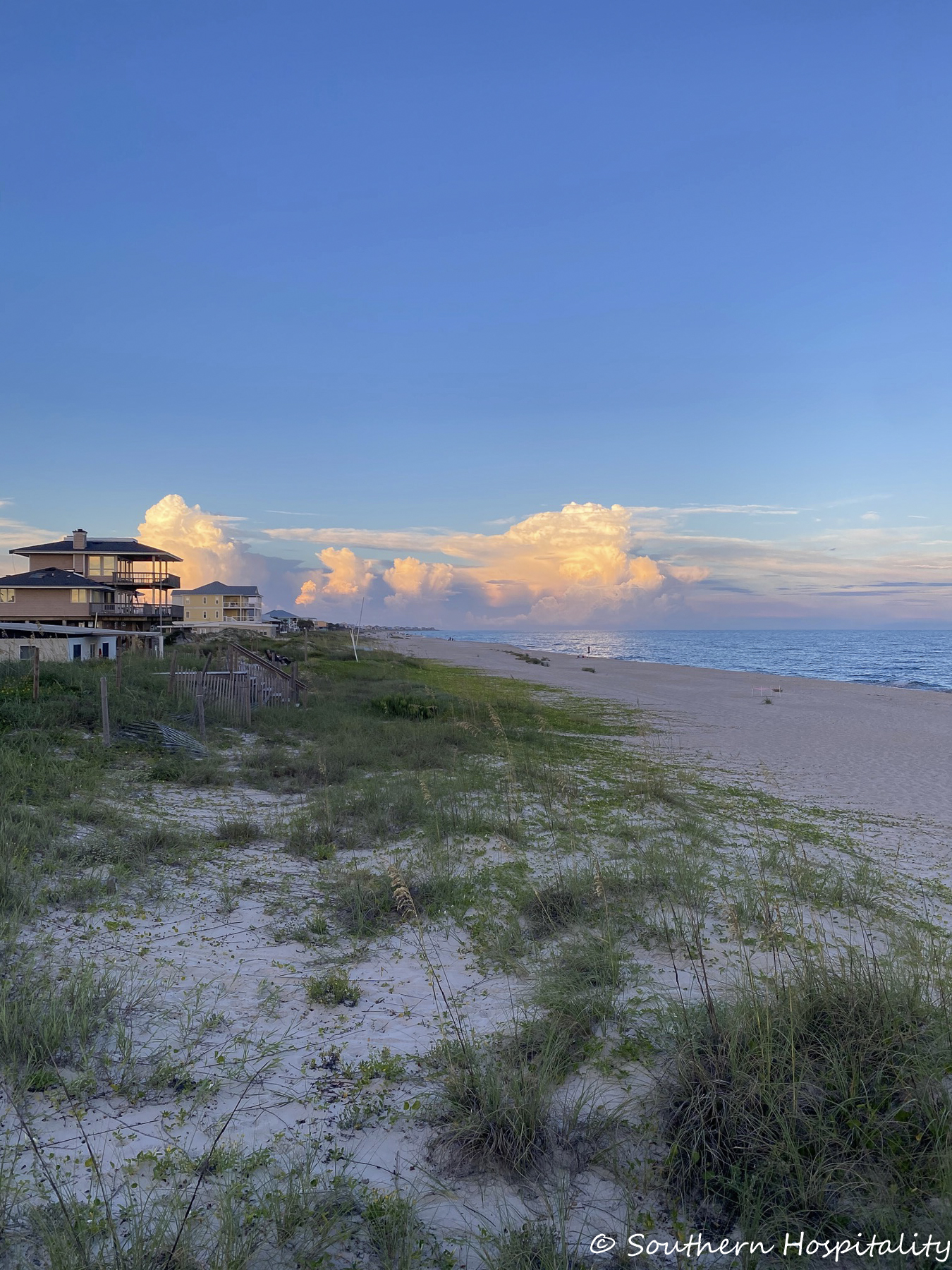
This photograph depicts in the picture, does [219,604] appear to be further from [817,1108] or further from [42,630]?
[817,1108]

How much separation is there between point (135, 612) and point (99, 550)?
5725 millimetres

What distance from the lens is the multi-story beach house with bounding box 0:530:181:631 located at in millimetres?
46406

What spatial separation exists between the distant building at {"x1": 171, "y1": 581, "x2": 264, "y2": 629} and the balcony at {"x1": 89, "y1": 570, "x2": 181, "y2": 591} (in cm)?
Answer: 3157

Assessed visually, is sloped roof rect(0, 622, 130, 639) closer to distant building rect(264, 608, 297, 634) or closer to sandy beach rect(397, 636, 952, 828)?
sandy beach rect(397, 636, 952, 828)

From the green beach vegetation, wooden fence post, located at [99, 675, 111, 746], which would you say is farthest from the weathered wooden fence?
the green beach vegetation

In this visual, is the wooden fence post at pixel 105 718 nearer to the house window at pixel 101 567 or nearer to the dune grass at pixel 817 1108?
the dune grass at pixel 817 1108

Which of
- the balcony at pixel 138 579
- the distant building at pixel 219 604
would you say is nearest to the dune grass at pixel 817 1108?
the balcony at pixel 138 579

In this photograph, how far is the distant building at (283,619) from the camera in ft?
340

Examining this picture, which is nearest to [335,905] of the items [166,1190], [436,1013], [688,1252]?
[436,1013]

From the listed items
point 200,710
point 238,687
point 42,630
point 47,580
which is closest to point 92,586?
point 47,580

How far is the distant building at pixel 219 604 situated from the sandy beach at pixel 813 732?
57547mm

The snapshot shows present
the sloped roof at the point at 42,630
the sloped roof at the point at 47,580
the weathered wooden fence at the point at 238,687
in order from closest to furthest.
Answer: the weathered wooden fence at the point at 238,687 → the sloped roof at the point at 42,630 → the sloped roof at the point at 47,580

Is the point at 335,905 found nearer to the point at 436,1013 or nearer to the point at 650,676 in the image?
the point at 436,1013

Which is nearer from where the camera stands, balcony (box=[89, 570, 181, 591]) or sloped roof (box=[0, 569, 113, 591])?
sloped roof (box=[0, 569, 113, 591])
